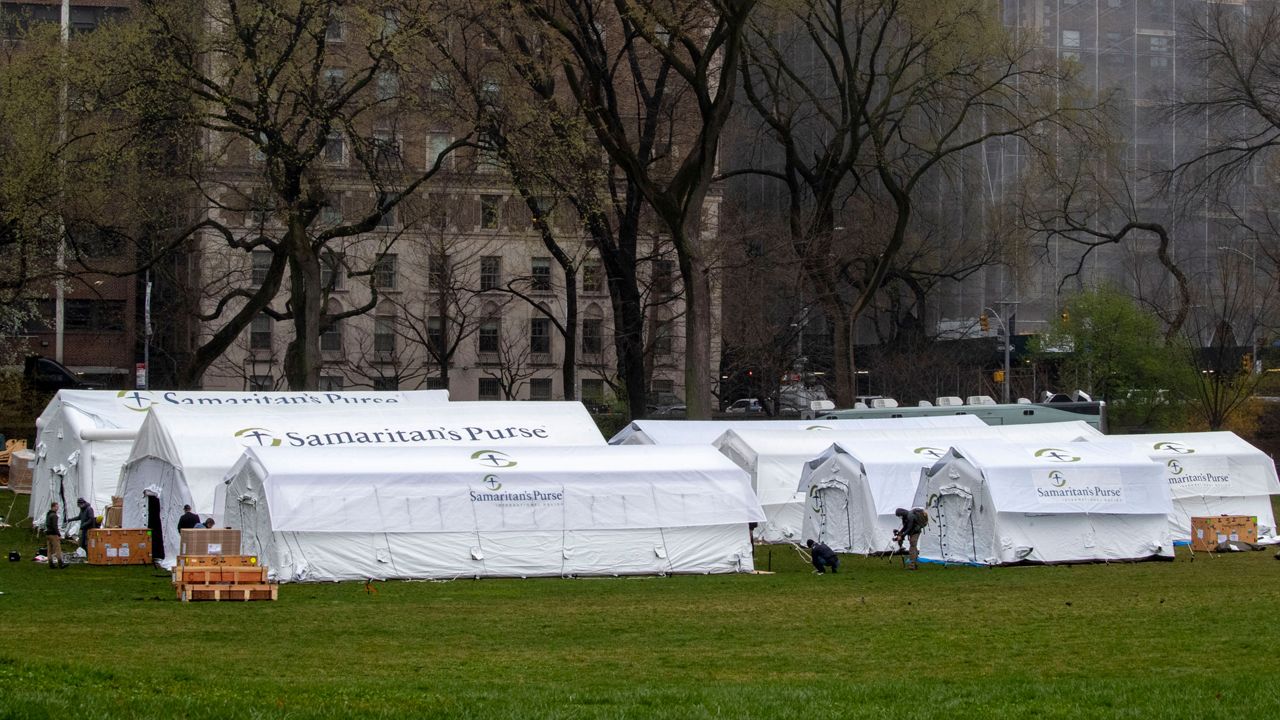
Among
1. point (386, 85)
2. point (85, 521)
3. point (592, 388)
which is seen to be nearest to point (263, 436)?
point (85, 521)

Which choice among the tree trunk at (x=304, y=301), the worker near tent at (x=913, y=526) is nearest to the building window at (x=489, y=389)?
the tree trunk at (x=304, y=301)

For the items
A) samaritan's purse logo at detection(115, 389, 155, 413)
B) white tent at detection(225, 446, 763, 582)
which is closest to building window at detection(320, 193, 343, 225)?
samaritan's purse logo at detection(115, 389, 155, 413)

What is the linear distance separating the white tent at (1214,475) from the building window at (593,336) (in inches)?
1498

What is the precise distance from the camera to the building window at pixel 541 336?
7625 cm

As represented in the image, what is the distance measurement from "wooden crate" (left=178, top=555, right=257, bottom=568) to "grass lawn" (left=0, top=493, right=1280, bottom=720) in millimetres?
668

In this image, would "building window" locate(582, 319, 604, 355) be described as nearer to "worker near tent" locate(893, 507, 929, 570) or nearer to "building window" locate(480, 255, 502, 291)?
"building window" locate(480, 255, 502, 291)

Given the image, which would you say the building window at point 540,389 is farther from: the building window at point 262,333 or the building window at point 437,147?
the building window at point 437,147

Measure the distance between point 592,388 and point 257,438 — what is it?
1682 inches

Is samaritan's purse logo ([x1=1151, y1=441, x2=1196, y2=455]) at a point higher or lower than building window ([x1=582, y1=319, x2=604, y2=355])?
lower

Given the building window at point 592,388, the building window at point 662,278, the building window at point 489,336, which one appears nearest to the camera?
the building window at point 662,278

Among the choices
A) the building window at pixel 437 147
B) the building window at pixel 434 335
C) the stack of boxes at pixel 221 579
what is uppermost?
the building window at pixel 437 147

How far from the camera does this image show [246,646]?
1675cm

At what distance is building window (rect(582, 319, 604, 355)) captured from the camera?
74938 mm

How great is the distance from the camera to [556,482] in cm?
2930
